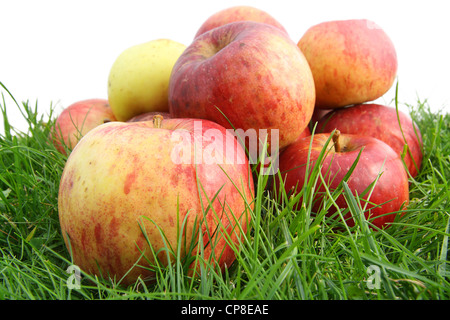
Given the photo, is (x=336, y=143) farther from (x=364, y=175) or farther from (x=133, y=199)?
(x=133, y=199)

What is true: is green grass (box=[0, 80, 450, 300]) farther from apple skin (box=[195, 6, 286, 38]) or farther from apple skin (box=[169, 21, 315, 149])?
apple skin (box=[195, 6, 286, 38])

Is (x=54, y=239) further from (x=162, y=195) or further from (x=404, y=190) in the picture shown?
(x=404, y=190)

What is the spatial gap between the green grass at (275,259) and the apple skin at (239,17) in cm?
102

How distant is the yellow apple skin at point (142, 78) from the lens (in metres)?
1.92

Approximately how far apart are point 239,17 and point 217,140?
110cm

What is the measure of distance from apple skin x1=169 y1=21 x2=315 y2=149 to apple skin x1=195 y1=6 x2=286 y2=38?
56cm

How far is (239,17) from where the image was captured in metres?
2.06

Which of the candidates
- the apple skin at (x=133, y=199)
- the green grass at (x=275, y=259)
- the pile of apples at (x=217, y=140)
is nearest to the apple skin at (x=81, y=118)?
the pile of apples at (x=217, y=140)

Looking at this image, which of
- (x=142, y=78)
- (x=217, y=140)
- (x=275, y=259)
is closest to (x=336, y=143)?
(x=217, y=140)

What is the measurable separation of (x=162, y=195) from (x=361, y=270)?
53 centimetres

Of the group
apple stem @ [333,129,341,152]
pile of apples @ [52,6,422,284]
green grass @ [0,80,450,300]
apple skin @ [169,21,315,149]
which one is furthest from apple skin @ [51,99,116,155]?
apple stem @ [333,129,341,152]

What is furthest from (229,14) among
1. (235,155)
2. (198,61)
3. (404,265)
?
(404,265)
